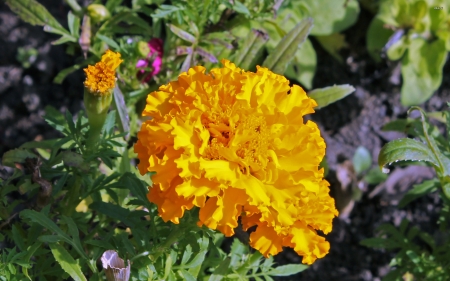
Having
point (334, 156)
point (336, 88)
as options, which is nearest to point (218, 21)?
point (336, 88)

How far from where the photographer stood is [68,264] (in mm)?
1188

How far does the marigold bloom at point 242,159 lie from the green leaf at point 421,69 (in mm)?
1503

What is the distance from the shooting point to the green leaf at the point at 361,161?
2402 mm

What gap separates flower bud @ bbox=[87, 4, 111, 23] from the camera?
1.88 metres

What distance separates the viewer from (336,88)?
1815 mm

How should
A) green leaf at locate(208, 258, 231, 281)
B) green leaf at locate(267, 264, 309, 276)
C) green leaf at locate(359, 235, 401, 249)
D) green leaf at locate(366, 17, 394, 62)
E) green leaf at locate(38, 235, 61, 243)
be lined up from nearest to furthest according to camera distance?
green leaf at locate(38, 235, 61, 243)
green leaf at locate(208, 258, 231, 281)
green leaf at locate(267, 264, 309, 276)
green leaf at locate(359, 235, 401, 249)
green leaf at locate(366, 17, 394, 62)

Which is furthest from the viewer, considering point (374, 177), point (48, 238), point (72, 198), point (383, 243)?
point (374, 177)

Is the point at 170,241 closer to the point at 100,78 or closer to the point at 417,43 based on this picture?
the point at 100,78

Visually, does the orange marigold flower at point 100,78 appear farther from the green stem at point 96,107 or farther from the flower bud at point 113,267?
the flower bud at point 113,267

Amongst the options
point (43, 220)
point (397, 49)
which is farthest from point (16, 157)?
point (397, 49)

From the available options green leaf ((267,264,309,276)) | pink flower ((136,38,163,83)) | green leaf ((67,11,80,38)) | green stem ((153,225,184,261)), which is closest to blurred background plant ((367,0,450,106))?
pink flower ((136,38,163,83))

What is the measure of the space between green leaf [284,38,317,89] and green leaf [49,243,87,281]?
1.46 metres

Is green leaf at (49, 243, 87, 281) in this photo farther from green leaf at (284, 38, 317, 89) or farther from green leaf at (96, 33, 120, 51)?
green leaf at (284, 38, 317, 89)

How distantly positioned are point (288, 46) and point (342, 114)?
86 cm
